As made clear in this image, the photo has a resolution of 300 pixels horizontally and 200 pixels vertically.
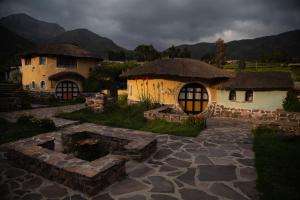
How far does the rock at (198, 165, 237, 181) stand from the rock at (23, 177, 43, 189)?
405cm

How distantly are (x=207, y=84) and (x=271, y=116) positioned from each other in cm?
475

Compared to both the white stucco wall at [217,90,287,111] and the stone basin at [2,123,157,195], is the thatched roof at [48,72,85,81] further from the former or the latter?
the white stucco wall at [217,90,287,111]

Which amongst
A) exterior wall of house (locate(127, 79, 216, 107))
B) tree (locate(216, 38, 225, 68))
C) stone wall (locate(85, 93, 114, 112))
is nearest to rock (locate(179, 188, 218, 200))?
stone wall (locate(85, 93, 114, 112))

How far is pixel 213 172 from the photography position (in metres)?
5.82

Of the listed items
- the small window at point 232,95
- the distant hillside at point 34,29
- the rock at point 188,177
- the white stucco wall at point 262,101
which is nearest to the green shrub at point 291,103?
the white stucco wall at point 262,101

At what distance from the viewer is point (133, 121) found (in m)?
12.2

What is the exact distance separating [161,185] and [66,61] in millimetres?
23287

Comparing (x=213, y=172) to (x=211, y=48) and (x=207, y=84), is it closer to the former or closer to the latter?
(x=207, y=84)

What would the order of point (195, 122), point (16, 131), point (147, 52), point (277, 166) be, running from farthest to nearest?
1. point (147, 52)
2. point (195, 122)
3. point (16, 131)
4. point (277, 166)

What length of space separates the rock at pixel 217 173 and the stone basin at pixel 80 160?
6.07ft

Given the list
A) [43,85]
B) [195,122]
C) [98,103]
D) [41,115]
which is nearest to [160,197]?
[195,122]

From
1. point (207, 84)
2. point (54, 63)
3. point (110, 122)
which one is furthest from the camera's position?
point (54, 63)

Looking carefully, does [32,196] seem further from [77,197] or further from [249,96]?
[249,96]

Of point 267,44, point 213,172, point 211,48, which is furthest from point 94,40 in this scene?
point 213,172
